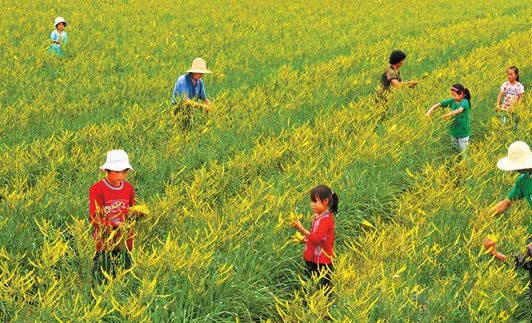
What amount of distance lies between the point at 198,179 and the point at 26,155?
5.75ft

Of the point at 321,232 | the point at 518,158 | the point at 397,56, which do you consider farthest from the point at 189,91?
the point at 518,158

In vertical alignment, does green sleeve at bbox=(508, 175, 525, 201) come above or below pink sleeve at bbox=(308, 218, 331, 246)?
below

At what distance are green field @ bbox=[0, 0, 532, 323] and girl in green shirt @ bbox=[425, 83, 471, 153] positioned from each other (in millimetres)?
226

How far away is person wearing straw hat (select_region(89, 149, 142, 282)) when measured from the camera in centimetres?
361

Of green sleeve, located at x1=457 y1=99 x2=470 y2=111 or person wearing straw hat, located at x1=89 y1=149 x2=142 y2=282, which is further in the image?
green sleeve, located at x1=457 y1=99 x2=470 y2=111

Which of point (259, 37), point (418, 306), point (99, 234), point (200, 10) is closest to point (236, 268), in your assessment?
point (99, 234)

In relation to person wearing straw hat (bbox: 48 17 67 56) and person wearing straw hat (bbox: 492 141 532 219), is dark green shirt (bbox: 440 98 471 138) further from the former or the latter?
person wearing straw hat (bbox: 48 17 67 56)

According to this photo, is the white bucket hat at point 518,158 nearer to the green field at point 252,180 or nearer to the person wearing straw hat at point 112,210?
the green field at point 252,180

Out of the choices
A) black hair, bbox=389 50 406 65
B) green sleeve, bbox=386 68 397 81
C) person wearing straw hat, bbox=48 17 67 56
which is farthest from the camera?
person wearing straw hat, bbox=48 17 67 56

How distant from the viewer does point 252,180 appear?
532 centimetres

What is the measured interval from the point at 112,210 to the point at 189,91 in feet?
9.89

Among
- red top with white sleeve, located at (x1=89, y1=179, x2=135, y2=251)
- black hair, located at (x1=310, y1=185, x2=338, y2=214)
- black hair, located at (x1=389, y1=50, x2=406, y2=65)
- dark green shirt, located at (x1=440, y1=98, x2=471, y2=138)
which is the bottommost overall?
dark green shirt, located at (x1=440, y1=98, x2=471, y2=138)

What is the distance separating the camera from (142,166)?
530cm

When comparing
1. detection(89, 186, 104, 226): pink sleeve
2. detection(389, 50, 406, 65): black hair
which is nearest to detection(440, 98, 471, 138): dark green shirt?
detection(389, 50, 406, 65): black hair
